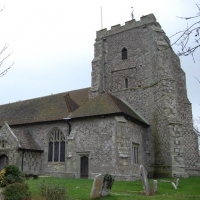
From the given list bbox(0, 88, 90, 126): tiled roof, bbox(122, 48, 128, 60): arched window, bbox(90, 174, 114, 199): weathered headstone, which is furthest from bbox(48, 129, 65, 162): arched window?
bbox(90, 174, 114, 199): weathered headstone

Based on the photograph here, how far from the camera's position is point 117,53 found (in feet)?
85.8

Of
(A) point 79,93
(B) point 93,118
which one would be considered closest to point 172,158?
(B) point 93,118

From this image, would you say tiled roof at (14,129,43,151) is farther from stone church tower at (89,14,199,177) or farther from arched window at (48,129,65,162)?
stone church tower at (89,14,199,177)

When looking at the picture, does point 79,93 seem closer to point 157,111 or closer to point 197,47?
point 157,111

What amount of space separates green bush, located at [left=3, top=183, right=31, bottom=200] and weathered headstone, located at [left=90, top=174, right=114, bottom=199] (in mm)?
2392

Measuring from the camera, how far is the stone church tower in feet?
68.3

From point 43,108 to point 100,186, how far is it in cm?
1547

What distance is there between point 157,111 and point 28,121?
11.2m

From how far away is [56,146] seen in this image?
2167cm

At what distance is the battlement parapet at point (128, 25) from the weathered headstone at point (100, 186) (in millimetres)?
18708

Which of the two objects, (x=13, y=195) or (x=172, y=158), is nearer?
(x=13, y=195)

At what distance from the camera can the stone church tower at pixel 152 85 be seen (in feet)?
68.3

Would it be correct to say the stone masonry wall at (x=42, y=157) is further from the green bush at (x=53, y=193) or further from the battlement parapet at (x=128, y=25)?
the battlement parapet at (x=128, y=25)

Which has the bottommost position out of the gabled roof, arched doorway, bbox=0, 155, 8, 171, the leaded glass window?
arched doorway, bbox=0, 155, 8, 171
